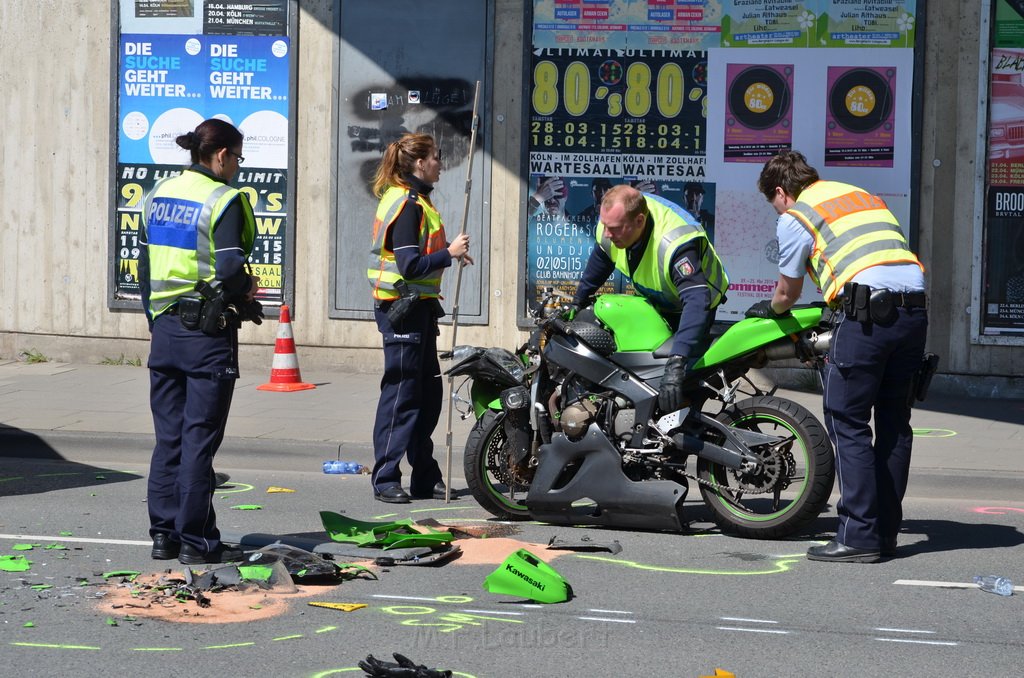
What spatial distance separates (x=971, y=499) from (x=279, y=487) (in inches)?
160

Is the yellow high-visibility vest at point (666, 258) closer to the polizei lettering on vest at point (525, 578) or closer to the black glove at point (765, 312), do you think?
the black glove at point (765, 312)

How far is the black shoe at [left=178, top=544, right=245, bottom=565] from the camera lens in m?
6.58

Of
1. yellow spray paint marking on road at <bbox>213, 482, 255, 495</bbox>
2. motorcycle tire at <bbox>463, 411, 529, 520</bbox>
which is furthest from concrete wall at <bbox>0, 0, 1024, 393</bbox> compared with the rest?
motorcycle tire at <bbox>463, 411, 529, 520</bbox>

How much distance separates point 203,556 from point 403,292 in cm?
219

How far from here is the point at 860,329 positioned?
6691 mm

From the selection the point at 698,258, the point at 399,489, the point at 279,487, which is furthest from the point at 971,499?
the point at 279,487

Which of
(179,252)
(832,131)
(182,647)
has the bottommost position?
(182,647)

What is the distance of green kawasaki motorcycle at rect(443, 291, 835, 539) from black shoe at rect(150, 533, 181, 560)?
164 cm

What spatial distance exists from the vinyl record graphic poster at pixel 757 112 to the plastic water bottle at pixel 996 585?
20.4 ft

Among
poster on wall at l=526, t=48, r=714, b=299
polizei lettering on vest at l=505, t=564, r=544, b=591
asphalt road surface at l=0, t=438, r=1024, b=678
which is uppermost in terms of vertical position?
poster on wall at l=526, t=48, r=714, b=299

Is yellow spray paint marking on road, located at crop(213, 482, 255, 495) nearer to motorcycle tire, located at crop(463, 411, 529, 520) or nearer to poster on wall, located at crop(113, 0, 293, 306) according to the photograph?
motorcycle tire, located at crop(463, 411, 529, 520)

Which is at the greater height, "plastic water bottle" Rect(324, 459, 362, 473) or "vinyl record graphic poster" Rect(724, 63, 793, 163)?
"vinyl record graphic poster" Rect(724, 63, 793, 163)

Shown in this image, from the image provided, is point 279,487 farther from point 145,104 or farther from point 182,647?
point 145,104

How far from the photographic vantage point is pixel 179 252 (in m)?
6.60
